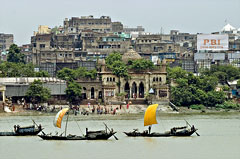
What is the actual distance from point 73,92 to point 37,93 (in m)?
4.79

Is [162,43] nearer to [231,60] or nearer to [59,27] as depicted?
[231,60]

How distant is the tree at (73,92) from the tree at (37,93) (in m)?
2.90

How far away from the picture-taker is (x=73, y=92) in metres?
88.6

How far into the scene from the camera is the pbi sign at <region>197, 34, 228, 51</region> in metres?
122

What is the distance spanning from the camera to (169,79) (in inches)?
3760

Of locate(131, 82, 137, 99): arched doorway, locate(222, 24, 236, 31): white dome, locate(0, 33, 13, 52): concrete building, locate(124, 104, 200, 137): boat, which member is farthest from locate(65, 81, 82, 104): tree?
locate(0, 33, 13, 52): concrete building

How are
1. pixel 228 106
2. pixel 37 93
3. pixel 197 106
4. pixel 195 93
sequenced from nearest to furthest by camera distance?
pixel 37 93
pixel 197 106
pixel 228 106
pixel 195 93

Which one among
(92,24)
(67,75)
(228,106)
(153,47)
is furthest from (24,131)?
(92,24)

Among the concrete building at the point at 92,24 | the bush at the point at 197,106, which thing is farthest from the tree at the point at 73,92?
the concrete building at the point at 92,24

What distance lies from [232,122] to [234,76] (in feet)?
113

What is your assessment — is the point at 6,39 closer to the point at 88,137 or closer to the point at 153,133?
the point at 153,133

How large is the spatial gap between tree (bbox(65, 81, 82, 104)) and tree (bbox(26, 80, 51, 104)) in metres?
2.90

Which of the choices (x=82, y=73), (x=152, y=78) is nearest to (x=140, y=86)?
(x=152, y=78)

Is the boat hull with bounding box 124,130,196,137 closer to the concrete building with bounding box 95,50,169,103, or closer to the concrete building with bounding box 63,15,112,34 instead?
the concrete building with bounding box 95,50,169,103
